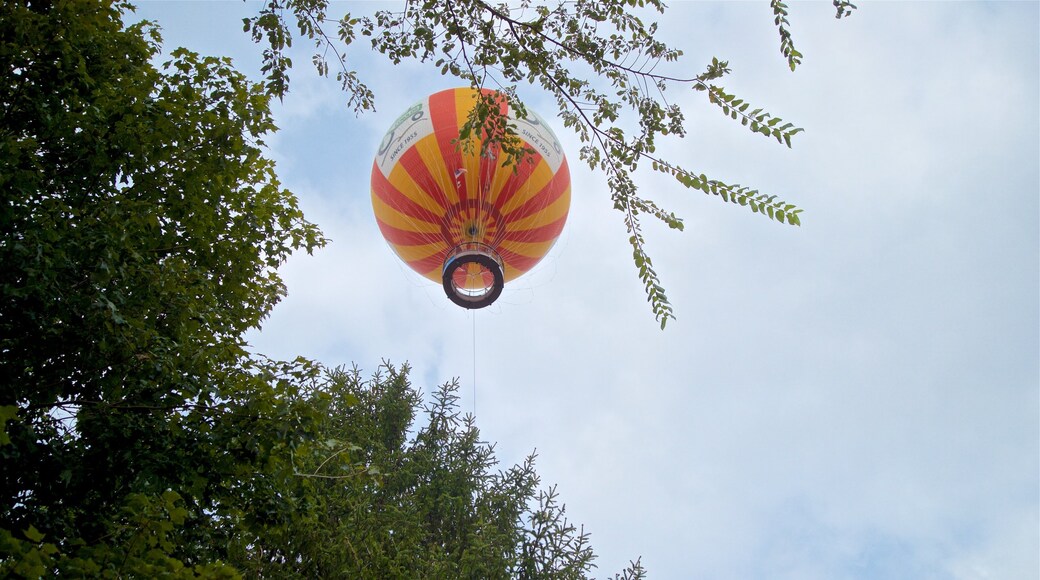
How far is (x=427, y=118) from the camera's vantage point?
17594 millimetres

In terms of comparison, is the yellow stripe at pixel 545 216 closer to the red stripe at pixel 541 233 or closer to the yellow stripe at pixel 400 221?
the red stripe at pixel 541 233

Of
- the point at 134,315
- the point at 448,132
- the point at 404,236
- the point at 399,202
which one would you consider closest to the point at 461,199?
the point at 448,132

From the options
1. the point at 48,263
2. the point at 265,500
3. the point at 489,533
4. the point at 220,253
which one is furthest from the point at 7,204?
the point at 489,533

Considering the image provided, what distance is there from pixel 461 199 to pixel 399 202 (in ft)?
5.69

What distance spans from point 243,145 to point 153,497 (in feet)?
10.9

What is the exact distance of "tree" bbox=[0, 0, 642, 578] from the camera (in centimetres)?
512

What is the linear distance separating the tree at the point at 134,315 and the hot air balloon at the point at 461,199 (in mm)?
9395

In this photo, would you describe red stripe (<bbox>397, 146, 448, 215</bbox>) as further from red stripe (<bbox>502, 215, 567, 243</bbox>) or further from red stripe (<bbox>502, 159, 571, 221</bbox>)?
red stripe (<bbox>502, 215, 567, 243</bbox>)

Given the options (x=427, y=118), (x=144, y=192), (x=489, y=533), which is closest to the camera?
(x=144, y=192)

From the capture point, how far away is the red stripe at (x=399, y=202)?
58.4 feet

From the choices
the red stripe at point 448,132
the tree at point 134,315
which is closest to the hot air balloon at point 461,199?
the red stripe at point 448,132

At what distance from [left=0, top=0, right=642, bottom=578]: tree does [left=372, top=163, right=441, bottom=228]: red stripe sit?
9.90m

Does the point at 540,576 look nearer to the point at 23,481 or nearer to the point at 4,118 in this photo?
the point at 23,481

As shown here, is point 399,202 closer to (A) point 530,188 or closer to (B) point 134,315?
(A) point 530,188
